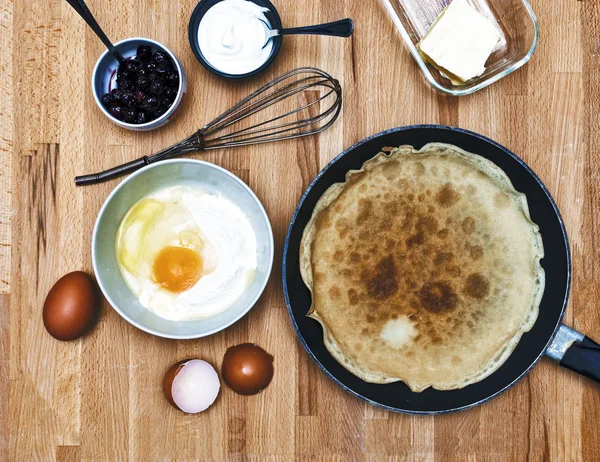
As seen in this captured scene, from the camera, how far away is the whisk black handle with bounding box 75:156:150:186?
108 centimetres

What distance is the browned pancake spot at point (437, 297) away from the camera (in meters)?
1.00

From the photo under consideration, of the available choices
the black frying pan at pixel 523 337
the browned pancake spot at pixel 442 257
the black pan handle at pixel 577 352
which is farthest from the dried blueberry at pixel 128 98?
the black pan handle at pixel 577 352

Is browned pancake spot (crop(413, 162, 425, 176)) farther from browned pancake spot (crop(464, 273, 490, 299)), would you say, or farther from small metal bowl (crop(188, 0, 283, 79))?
small metal bowl (crop(188, 0, 283, 79))

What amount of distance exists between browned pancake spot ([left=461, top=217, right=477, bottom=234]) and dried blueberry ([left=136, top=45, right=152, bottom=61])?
721 millimetres

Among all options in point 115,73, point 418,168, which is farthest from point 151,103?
point 418,168

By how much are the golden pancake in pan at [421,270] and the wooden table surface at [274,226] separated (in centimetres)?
14

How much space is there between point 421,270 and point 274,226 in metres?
0.32

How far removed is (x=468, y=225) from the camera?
995 millimetres

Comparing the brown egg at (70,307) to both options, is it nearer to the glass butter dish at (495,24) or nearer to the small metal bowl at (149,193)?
the small metal bowl at (149,193)

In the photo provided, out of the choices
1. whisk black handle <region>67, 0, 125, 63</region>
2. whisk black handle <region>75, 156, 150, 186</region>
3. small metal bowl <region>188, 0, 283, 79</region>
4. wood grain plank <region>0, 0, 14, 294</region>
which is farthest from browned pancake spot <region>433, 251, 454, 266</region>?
wood grain plank <region>0, 0, 14, 294</region>

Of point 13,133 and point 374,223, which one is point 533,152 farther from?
point 13,133

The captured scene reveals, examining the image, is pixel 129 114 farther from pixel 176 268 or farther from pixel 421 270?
pixel 421 270

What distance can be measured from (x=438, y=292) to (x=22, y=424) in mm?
943

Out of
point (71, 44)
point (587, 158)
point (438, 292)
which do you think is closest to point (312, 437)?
point (438, 292)
